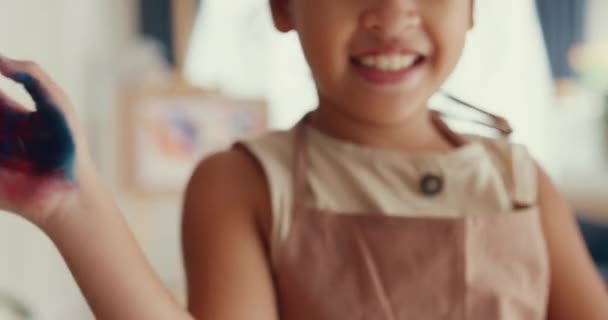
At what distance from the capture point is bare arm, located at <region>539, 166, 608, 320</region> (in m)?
0.57

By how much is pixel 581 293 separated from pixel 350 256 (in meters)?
0.18

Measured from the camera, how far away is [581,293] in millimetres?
578

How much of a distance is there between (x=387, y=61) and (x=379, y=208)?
114mm

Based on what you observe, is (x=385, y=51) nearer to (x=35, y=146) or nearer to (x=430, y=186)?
(x=430, y=186)

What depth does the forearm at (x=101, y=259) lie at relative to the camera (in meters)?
0.38

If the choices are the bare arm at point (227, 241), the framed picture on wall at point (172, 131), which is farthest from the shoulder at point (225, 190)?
the framed picture on wall at point (172, 131)

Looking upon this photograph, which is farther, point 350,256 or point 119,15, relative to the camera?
point 119,15

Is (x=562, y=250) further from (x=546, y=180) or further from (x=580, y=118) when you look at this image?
(x=580, y=118)

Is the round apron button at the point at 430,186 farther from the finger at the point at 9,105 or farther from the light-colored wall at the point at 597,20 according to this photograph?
the light-colored wall at the point at 597,20

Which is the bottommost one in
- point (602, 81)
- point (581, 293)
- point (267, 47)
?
point (602, 81)

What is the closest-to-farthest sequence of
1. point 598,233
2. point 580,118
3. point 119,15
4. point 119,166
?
point 119,166 < point 598,233 < point 119,15 < point 580,118

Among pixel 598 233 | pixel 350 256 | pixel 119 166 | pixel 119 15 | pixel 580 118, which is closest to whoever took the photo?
pixel 350 256

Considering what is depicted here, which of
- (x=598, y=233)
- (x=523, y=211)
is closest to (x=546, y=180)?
(x=523, y=211)

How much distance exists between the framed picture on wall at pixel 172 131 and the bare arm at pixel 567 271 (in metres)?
1.66
